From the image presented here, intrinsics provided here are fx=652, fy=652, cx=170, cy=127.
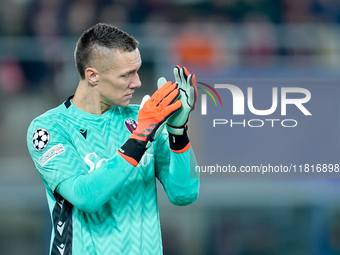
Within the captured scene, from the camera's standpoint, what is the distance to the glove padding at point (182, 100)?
3145 millimetres

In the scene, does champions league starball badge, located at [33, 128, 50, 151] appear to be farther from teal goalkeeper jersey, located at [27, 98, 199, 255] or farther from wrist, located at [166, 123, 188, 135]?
wrist, located at [166, 123, 188, 135]

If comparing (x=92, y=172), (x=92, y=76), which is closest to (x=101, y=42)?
(x=92, y=76)

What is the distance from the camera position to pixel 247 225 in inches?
292

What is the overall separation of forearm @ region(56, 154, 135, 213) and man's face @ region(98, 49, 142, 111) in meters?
0.37

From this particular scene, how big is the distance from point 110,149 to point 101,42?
54cm

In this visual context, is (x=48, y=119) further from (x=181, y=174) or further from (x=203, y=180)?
(x=203, y=180)

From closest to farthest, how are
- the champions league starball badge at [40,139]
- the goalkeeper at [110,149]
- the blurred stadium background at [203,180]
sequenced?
the goalkeeper at [110,149], the champions league starball badge at [40,139], the blurred stadium background at [203,180]

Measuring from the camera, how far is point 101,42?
10.7 ft

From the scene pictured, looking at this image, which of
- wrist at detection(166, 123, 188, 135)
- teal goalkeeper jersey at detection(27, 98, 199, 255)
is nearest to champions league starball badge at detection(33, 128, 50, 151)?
teal goalkeeper jersey at detection(27, 98, 199, 255)

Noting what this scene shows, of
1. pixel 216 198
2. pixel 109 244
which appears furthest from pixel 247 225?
pixel 109 244

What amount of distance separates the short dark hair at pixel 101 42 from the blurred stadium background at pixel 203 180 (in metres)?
3.57

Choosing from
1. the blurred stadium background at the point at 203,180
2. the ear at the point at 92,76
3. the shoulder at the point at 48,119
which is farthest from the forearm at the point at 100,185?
the blurred stadium background at the point at 203,180

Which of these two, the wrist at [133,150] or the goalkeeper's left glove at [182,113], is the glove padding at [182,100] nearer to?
the goalkeeper's left glove at [182,113]

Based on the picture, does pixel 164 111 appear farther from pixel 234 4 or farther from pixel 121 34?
pixel 234 4
